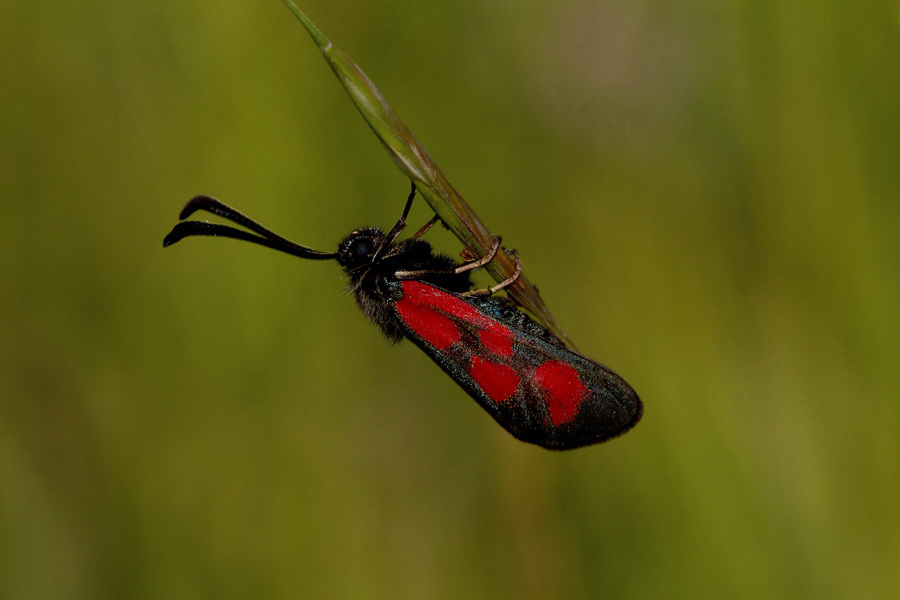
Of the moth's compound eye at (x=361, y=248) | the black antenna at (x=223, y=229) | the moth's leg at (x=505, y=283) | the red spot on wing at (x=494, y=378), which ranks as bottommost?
the red spot on wing at (x=494, y=378)

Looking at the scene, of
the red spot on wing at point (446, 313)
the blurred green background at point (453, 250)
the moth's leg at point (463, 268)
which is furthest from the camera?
the blurred green background at point (453, 250)

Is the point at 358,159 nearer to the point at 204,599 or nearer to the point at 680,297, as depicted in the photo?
the point at 680,297

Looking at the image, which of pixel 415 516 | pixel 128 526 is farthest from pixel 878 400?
pixel 128 526

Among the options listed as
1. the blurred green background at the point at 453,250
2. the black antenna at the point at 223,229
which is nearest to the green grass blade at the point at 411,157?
the black antenna at the point at 223,229

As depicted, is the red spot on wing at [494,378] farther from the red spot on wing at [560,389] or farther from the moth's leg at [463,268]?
the moth's leg at [463,268]

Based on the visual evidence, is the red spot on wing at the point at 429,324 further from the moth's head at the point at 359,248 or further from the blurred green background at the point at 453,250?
the blurred green background at the point at 453,250

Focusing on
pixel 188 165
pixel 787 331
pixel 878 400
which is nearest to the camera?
pixel 878 400

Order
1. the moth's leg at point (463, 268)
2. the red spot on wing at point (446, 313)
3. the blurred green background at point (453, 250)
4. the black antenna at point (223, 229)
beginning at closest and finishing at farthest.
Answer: the black antenna at point (223, 229), the moth's leg at point (463, 268), the red spot on wing at point (446, 313), the blurred green background at point (453, 250)

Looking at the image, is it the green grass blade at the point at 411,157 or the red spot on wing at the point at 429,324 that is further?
the red spot on wing at the point at 429,324

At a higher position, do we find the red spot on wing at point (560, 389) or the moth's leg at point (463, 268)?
the moth's leg at point (463, 268)
